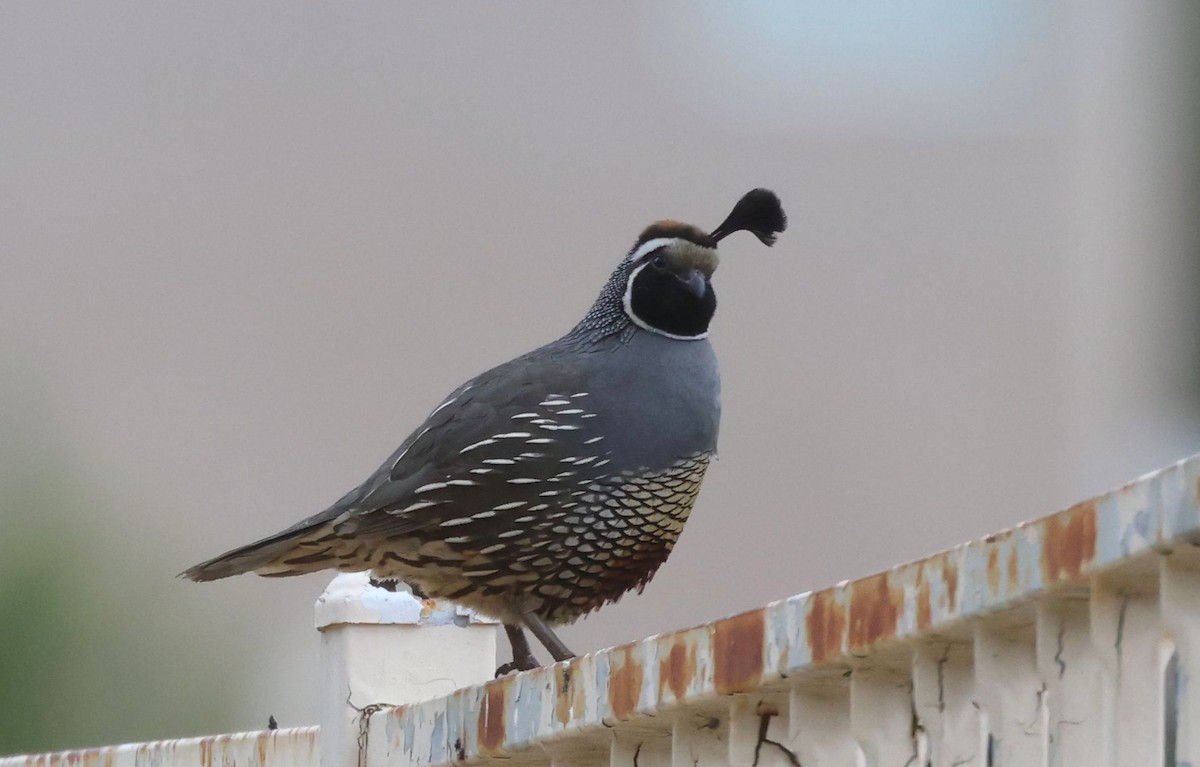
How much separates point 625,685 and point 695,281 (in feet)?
5.89

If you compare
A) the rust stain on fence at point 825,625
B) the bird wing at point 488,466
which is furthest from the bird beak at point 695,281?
the rust stain on fence at point 825,625

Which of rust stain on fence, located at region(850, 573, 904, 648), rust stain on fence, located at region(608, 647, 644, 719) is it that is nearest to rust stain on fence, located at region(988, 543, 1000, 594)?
rust stain on fence, located at region(850, 573, 904, 648)

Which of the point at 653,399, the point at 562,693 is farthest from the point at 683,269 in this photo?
the point at 562,693

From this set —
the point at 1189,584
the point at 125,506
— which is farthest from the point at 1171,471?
the point at 125,506

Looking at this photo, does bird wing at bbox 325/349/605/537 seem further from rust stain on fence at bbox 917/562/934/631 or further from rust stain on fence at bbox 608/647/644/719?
rust stain on fence at bbox 917/562/934/631

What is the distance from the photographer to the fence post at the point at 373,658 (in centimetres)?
271

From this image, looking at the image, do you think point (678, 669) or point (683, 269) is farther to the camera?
point (683, 269)

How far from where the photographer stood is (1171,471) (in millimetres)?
1246

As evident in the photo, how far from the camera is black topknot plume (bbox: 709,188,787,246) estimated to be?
Answer: 3773 millimetres

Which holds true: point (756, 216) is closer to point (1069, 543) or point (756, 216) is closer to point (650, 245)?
point (650, 245)

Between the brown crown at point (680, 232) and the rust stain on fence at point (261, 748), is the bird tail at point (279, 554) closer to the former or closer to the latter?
the rust stain on fence at point (261, 748)

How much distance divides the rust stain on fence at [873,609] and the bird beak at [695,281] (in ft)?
6.86

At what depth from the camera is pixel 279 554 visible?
343 centimetres

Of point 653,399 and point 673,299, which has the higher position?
point 673,299
